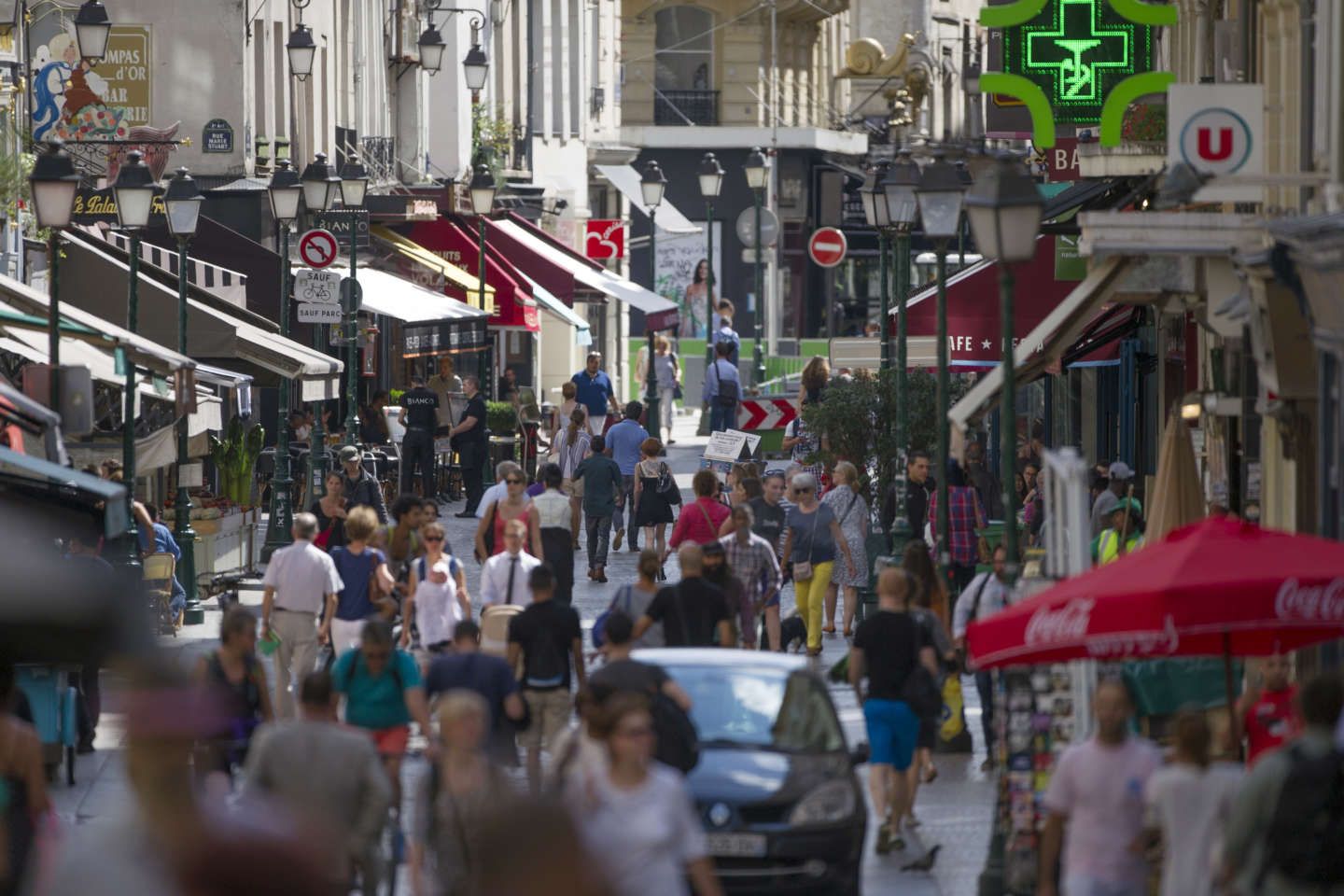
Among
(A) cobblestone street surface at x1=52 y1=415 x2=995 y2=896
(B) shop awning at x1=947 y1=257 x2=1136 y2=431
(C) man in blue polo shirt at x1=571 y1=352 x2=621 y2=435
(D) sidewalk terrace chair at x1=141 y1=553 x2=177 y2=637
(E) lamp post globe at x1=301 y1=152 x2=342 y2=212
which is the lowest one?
(A) cobblestone street surface at x1=52 y1=415 x2=995 y2=896

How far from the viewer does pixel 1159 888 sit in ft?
37.0

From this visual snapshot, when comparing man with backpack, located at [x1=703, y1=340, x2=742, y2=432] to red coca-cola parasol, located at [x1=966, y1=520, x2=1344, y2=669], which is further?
man with backpack, located at [x1=703, y1=340, x2=742, y2=432]

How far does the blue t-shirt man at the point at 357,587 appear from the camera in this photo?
17.5 meters

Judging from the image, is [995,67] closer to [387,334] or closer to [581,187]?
[387,334]

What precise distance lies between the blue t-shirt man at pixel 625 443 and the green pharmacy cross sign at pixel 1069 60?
→ 7586 millimetres

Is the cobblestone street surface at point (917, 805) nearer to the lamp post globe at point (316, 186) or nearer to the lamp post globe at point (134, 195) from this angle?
the lamp post globe at point (134, 195)

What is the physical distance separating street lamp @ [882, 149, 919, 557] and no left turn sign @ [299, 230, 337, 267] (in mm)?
7247

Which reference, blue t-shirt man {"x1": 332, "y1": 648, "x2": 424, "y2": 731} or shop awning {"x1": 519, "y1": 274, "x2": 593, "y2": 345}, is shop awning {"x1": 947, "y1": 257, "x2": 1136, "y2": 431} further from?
shop awning {"x1": 519, "y1": 274, "x2": 593, "y2": 345}

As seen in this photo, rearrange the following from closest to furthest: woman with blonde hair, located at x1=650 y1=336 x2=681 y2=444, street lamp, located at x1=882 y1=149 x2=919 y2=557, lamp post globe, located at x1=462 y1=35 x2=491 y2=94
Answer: street lamp, located at x1=882 y1=149 x2=919 y2=557 → lamp post globe, located at x1=462 y1=35 x2=491 y2=94 → woman with blonde hair, located at x1=650 y1=336 x2=681 y2=444

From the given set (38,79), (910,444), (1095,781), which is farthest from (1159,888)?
(38,79)

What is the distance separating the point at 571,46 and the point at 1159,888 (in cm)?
4832

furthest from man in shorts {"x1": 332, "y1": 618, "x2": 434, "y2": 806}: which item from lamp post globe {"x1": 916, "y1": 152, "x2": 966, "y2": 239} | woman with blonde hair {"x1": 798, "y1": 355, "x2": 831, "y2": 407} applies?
woman with blonde hair {"x1": 798, "y1": 355, "x2": 831, "y2": 407}

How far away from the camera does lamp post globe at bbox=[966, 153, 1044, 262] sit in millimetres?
14391

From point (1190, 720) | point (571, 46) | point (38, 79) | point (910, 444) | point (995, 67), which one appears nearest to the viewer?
point (1190, 720)
